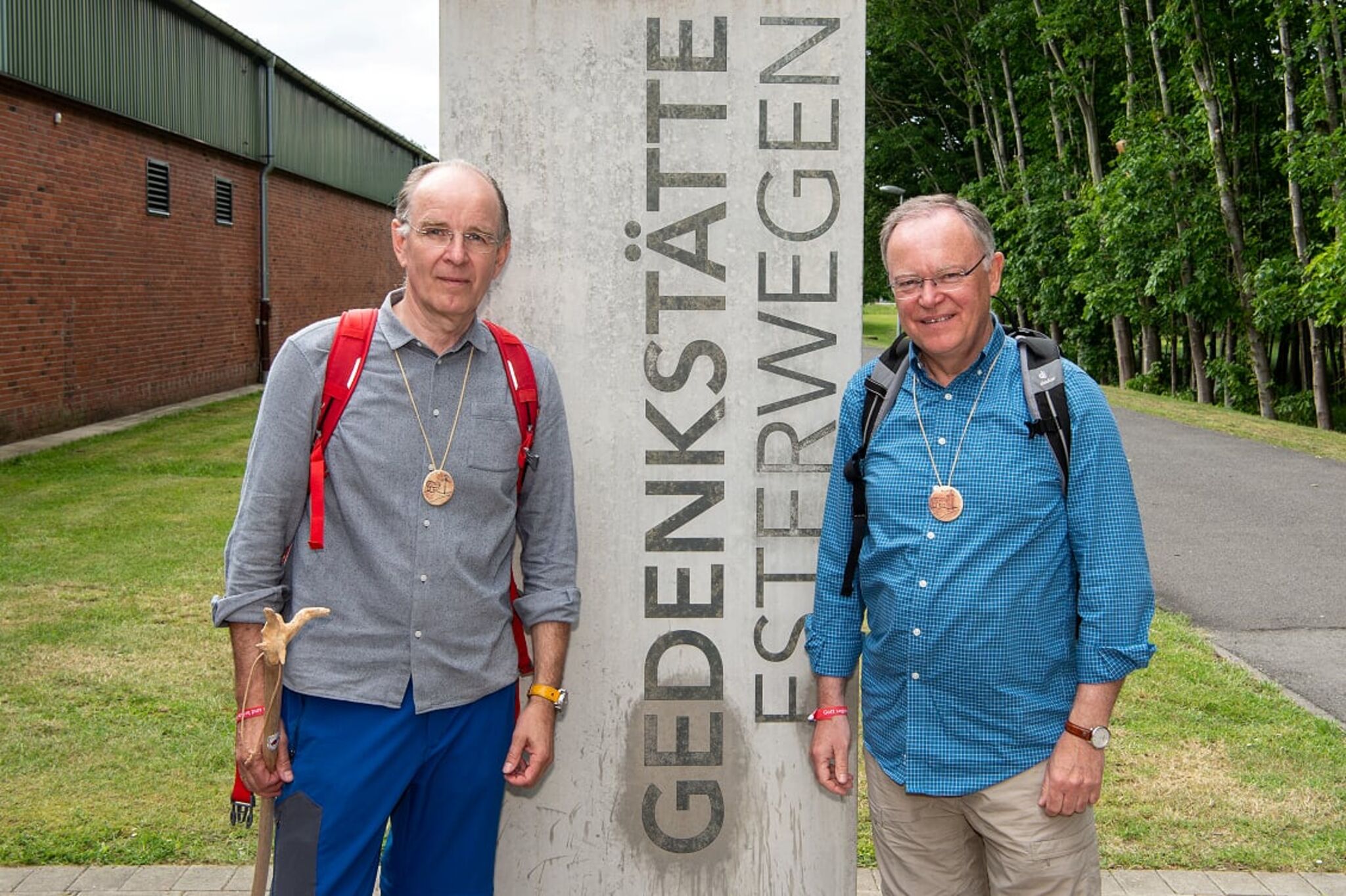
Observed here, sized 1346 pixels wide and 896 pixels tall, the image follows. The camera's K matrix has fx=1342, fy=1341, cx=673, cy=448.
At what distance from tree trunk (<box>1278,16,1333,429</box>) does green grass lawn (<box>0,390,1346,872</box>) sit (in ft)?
44.9

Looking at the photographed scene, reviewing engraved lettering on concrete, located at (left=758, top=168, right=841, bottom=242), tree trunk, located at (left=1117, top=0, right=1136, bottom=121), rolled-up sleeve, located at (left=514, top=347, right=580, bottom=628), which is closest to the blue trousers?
rolled-up sleeve, located at (left=514, top=347, right=580, bottom=628)

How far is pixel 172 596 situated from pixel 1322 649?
6.70 m

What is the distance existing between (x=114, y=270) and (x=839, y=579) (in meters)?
17.4

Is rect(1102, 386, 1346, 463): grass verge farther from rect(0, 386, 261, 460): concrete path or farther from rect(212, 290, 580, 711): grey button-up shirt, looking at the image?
rect(212, 290, 580, 711): grey button-up shirt

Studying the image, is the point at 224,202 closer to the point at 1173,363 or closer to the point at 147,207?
the point at 147,207

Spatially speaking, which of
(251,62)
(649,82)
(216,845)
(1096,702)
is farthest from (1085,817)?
(251,62)

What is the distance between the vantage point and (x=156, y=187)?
20031 millimetres

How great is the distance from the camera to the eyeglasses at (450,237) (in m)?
2.75

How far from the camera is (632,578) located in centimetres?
366

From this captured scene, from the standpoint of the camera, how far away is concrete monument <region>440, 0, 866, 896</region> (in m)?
3.54

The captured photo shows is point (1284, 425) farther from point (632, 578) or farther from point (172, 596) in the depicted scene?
point (632, 578)

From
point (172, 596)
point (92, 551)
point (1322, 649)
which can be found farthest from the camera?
point (92, 551)

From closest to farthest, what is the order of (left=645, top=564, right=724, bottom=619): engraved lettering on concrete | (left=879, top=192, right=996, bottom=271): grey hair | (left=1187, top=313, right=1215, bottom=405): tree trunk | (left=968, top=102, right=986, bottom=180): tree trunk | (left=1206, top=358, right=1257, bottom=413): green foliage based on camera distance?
1. (left=879, top=192, right=996, bottom=271): grey hair
2. (left=645, top=564, right=724, bottom=619): engraved lettering on concrete
3. (left=1206, top=358, right=1257, bottom=413): green foliage
4. (left=1187, top=313, right=1215, bottom=405): tree trunk
5. (left=968, top=102, right=986, bottom=180): tree trunk

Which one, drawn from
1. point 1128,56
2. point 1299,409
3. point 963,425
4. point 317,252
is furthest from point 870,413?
point 317,252
